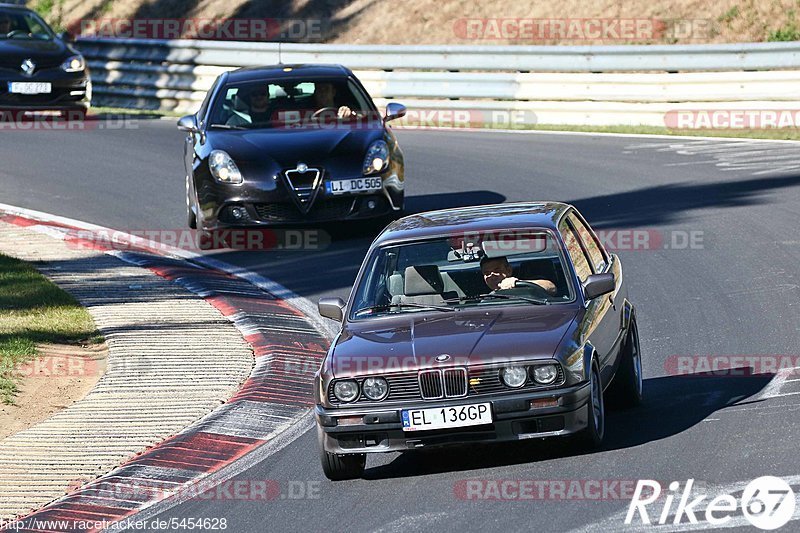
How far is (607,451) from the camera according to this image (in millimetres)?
8078

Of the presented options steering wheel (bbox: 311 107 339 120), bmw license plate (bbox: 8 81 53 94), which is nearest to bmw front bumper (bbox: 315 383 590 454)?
steering wheel (bbox: 311 107 339 120)

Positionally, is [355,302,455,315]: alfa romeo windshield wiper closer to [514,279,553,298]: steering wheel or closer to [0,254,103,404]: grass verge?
[514,279,553,298]: steering wheel

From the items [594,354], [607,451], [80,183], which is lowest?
[80,183]

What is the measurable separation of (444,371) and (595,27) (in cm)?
2109

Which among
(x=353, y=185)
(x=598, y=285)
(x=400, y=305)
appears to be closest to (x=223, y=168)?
(x=353, y=185)

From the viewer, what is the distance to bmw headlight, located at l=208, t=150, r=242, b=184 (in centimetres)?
1508

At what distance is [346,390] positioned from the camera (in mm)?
7887

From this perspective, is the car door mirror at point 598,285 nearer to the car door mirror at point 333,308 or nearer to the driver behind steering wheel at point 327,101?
the car door mirror at point 333,308

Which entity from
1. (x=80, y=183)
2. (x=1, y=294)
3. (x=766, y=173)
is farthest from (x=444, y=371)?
(x=80, y=183)

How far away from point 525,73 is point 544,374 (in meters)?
16.7

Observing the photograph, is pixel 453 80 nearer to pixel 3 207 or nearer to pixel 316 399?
pixel 3 207

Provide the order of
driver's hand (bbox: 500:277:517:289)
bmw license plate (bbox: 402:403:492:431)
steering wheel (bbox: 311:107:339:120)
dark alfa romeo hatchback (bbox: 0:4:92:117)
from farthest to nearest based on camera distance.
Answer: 1. dark alfa romeo hatchback (bbox: 0:4:92:117)
2. steering wheel (bbox: 311:107:339:120)
3. driver's hand (bbox: 500:277:517:289)
4. bmw license plate (bbox: 402:403:492:431)

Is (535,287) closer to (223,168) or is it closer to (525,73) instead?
(223,168)

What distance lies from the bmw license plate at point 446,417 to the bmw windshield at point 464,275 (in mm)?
991
